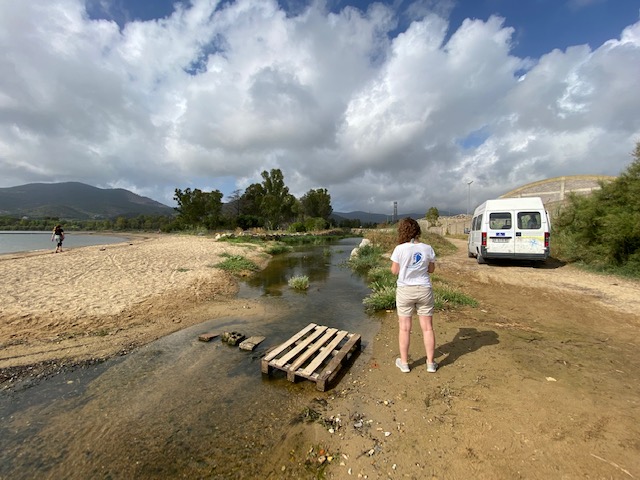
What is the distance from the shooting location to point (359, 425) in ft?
9.28

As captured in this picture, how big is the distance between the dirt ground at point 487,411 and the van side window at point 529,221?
17.6 feet

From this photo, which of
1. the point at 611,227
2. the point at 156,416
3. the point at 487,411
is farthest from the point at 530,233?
the point at 156,416

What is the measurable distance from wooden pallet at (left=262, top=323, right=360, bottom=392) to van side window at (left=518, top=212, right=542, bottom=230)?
29.3ft

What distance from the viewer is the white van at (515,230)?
995 cm

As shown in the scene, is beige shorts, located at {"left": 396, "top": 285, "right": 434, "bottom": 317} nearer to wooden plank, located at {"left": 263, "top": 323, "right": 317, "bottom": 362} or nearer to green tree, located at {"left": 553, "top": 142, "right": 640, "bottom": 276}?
wooden plank, located at {"left": 263, "top": 323, "right": 317, "bottom": 362}

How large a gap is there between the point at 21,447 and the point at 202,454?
5.81 feet

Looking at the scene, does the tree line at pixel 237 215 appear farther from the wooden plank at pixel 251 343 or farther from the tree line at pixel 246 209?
the wooden plank at pixel 251 343

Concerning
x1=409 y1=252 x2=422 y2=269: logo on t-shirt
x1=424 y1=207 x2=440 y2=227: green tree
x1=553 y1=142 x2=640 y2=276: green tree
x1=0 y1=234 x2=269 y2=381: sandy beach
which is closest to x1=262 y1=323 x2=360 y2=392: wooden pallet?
x1=409 y1=252 x2=422 y2=269: logo on t-shirt

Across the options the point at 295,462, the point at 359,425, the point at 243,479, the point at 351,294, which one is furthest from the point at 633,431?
the point at 351,294

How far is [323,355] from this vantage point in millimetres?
4164

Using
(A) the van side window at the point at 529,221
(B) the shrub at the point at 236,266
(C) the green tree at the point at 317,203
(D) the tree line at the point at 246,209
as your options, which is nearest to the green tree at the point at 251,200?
(D) the tree line at the point at 246,209

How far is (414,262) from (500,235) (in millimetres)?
9080

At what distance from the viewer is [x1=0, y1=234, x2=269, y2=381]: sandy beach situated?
462cm

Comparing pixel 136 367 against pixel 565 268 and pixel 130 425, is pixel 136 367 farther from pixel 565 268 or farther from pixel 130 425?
pixel 565 268
